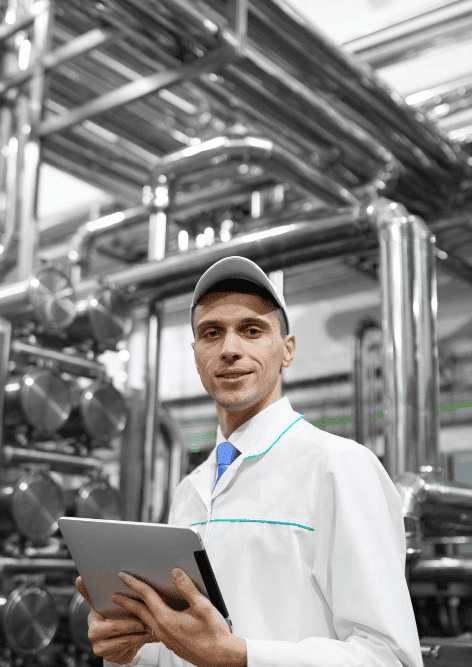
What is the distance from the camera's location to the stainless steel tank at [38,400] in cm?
300

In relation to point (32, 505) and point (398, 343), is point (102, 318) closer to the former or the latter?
point (32, 505)

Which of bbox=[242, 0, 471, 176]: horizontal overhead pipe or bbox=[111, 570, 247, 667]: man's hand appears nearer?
bbox=[111, 570, 247, 667]: man's hand

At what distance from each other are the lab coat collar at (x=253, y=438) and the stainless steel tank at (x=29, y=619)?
5.68ft

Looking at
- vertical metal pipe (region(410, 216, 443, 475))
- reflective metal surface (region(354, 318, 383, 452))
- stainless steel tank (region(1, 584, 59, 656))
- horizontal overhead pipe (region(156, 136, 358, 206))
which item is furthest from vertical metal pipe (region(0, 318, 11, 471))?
reflective metal surface (region(354, 318, 383, 452))

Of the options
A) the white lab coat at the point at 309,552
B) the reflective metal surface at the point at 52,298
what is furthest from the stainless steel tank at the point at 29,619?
the white lab coat at the point at 309,552

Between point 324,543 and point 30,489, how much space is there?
198 centimetres

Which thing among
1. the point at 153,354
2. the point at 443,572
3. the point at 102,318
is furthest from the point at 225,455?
the point at 153,354

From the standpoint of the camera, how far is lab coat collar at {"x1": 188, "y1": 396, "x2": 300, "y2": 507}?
137 cm

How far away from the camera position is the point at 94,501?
3.21 metres

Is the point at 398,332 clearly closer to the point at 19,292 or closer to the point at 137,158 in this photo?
the point at 19,292

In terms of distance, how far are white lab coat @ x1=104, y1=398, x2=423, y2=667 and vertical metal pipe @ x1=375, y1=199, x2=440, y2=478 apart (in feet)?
4.79

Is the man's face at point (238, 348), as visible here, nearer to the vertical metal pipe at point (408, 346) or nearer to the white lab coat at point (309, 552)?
the white lab coat at point (309, 552)

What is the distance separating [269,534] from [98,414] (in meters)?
2.08

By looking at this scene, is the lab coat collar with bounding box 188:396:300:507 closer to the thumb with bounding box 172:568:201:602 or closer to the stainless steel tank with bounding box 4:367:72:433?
the thumb with bounding box 172:568:201:602
